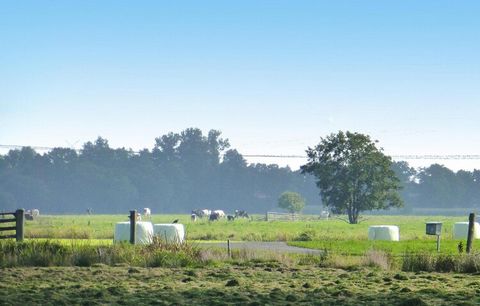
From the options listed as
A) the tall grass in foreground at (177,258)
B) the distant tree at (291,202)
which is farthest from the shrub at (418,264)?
the distant tree at (291,202)

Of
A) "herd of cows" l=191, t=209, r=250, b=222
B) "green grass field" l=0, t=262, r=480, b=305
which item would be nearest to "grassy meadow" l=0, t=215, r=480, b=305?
"green grass field" l=0, t=262, r=480, b=305

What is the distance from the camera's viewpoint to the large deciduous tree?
101938mm

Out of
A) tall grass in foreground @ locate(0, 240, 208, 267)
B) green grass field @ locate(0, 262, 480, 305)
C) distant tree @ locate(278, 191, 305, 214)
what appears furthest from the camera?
distant tree @ locate(278, 191, 305, 214)

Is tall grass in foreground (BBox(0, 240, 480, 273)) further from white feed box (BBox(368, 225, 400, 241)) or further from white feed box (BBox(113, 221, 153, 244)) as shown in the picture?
white feed box (BBox(368, 225, 400, 241))

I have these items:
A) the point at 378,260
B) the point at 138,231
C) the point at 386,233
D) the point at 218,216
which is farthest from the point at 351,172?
the point at 378,260

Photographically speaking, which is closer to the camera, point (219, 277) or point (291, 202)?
point (219, 277)

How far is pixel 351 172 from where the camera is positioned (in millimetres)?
101750

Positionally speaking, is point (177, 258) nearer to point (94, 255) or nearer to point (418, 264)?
point (94, 255)

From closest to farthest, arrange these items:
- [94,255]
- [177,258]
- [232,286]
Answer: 1. [232,286]
2. [177,258]
3. [94,255]

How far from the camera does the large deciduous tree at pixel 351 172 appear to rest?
101938 millimetres

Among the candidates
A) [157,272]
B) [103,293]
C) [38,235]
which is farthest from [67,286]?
[38,235]

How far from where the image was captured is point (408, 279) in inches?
1035

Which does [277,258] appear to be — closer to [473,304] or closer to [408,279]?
[408,279]

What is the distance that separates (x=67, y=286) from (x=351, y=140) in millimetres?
80985
